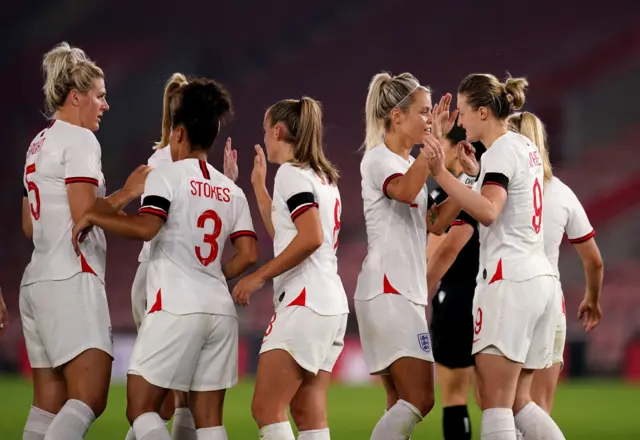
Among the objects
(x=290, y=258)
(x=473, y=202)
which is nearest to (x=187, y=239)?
(x=290, y=258)

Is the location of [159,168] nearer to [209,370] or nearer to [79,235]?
[79,235]

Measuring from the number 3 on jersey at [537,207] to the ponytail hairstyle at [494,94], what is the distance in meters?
0.40

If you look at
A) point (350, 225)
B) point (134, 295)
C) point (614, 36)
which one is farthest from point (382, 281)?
point (614, 36)

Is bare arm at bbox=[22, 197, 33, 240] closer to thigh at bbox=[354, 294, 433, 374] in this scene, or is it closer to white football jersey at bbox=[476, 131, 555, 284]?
thigh at bbox=[354, 294, 433, 374]

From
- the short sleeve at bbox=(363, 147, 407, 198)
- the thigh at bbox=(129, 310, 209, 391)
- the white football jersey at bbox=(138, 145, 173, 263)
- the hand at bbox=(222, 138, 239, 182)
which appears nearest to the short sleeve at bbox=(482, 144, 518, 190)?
the short sleeve at bbox=(363, 147, 407, 198)

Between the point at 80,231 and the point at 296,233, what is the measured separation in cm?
105

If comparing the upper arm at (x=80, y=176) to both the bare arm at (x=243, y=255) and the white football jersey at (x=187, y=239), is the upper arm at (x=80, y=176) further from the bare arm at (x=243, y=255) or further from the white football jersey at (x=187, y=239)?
the bare arm at (x=243, y=255)

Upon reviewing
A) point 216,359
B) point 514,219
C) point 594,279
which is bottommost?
point 216,359

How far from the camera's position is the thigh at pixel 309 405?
16.7 ft

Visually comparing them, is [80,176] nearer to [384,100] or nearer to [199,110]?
[199,110]

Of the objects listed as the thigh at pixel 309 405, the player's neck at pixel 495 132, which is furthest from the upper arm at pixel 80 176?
the player's neck at pixel 495 132

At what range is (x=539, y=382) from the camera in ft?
19.1

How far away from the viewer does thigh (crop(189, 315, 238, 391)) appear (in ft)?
15.8

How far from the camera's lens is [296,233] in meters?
5.10
